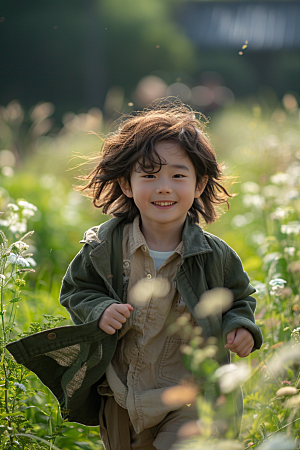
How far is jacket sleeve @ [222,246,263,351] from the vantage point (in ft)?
6.10

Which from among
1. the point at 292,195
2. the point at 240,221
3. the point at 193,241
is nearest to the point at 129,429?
the point at 193,241

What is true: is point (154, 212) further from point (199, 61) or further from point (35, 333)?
point (199, 61)

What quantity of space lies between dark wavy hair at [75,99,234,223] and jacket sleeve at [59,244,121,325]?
342 millimetres

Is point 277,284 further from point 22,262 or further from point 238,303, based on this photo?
point 22,262

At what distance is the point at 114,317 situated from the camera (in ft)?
5.91

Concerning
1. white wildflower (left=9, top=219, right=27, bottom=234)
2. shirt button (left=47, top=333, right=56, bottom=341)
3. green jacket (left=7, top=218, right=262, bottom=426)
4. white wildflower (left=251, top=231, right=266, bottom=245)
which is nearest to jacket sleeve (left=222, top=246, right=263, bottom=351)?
green jacket (left=7, top=218, right=262, bottom=426)

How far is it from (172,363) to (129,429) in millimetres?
354

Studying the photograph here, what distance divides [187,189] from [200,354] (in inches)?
43.1

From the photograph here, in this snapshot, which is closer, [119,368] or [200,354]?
[200,354]

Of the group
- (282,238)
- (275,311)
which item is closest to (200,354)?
(275,311)

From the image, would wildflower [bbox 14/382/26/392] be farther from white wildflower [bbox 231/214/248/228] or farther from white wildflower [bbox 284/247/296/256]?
white wildflower [bbox 231/214/248/228]

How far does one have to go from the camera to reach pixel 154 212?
6.61ft

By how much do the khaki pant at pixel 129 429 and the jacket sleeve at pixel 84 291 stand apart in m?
0.43

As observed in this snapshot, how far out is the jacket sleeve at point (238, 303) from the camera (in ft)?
6.10
